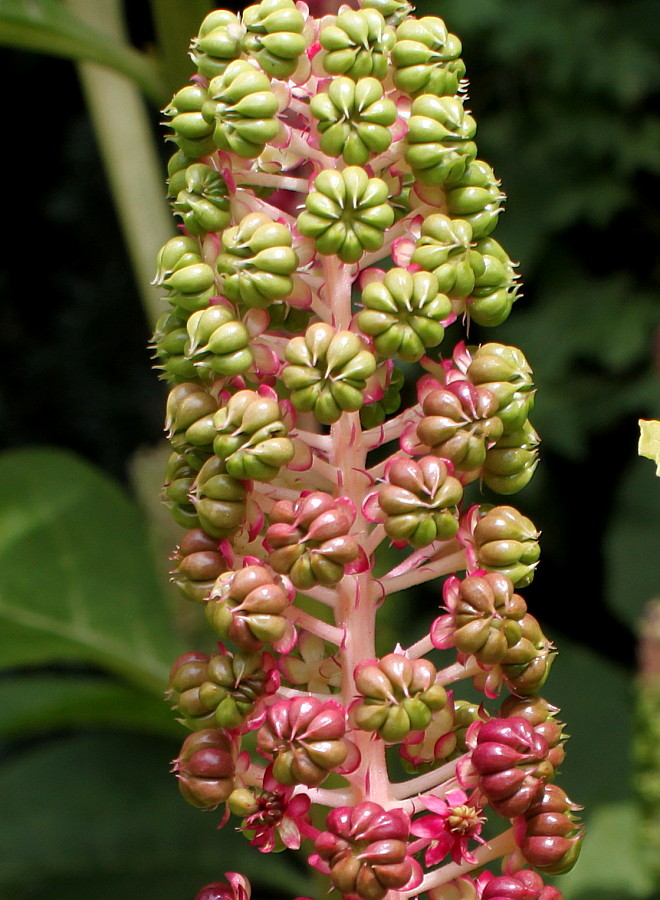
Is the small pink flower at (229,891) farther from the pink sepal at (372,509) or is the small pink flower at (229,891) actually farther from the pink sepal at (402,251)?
the pink sepal at (402,251)

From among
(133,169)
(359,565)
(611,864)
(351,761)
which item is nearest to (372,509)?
(359,565)

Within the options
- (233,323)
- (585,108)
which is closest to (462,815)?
(233,323)

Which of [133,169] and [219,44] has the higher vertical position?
[219,44]

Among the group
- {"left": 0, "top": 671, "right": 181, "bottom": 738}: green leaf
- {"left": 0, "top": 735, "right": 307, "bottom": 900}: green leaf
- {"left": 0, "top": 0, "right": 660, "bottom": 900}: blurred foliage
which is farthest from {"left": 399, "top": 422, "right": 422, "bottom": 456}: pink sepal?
{"left": 0, "top": 735, "right": 307, "bottom": 900}: green leaf

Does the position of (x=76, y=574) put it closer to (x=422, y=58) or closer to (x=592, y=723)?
(x=592, y=723)

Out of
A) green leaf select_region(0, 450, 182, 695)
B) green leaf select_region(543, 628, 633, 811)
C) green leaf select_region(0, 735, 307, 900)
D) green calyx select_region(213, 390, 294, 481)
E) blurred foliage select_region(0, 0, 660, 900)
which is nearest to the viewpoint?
green calyx select_region(213, 390, 294, 481)

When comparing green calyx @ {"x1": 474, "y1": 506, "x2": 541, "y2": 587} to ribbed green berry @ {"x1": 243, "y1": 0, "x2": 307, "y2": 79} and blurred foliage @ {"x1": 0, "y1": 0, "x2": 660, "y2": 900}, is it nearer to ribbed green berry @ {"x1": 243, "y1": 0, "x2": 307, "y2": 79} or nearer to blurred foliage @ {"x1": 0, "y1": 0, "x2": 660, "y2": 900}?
ribbed green berry @ {"x1": 243, "y1": 0, "x2": 307, "y2": 79}
